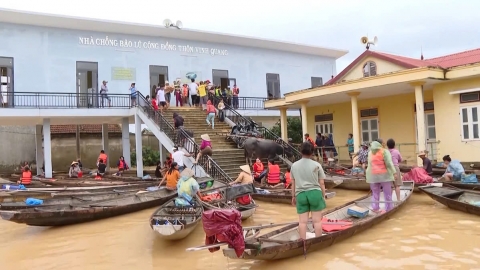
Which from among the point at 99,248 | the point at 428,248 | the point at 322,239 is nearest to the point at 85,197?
the point at 99,248

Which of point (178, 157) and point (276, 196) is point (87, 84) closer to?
point (178, 157)

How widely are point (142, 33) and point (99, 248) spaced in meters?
15.9

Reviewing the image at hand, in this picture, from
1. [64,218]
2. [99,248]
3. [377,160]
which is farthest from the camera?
[64,218]

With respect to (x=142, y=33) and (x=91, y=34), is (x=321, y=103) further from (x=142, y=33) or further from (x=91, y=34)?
(x=91, y=34)

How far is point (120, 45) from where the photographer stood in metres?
21.8

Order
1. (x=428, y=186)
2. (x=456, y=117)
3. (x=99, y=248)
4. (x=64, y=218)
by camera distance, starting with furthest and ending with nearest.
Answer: (x=456, y=117), (x=428, y=186), (x=64, y=218), (x=99, y=248)

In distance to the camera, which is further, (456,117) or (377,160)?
(456,117)

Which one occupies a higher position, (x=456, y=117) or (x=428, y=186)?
(x=456, y=117)

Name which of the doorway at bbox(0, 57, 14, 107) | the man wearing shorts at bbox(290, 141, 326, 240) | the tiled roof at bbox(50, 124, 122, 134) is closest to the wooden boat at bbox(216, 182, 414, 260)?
the man wearing shorts at bbox(290, 141, 326, 240)

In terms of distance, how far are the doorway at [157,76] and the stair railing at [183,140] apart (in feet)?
11.1

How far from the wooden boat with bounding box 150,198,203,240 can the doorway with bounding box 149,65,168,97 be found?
14811mm

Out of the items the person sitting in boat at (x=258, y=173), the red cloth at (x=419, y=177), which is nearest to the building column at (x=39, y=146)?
the person sitting in boat at (x=258, y=173)

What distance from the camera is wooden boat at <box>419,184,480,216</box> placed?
9.34 metres

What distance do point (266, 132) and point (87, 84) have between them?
9.38 metres
